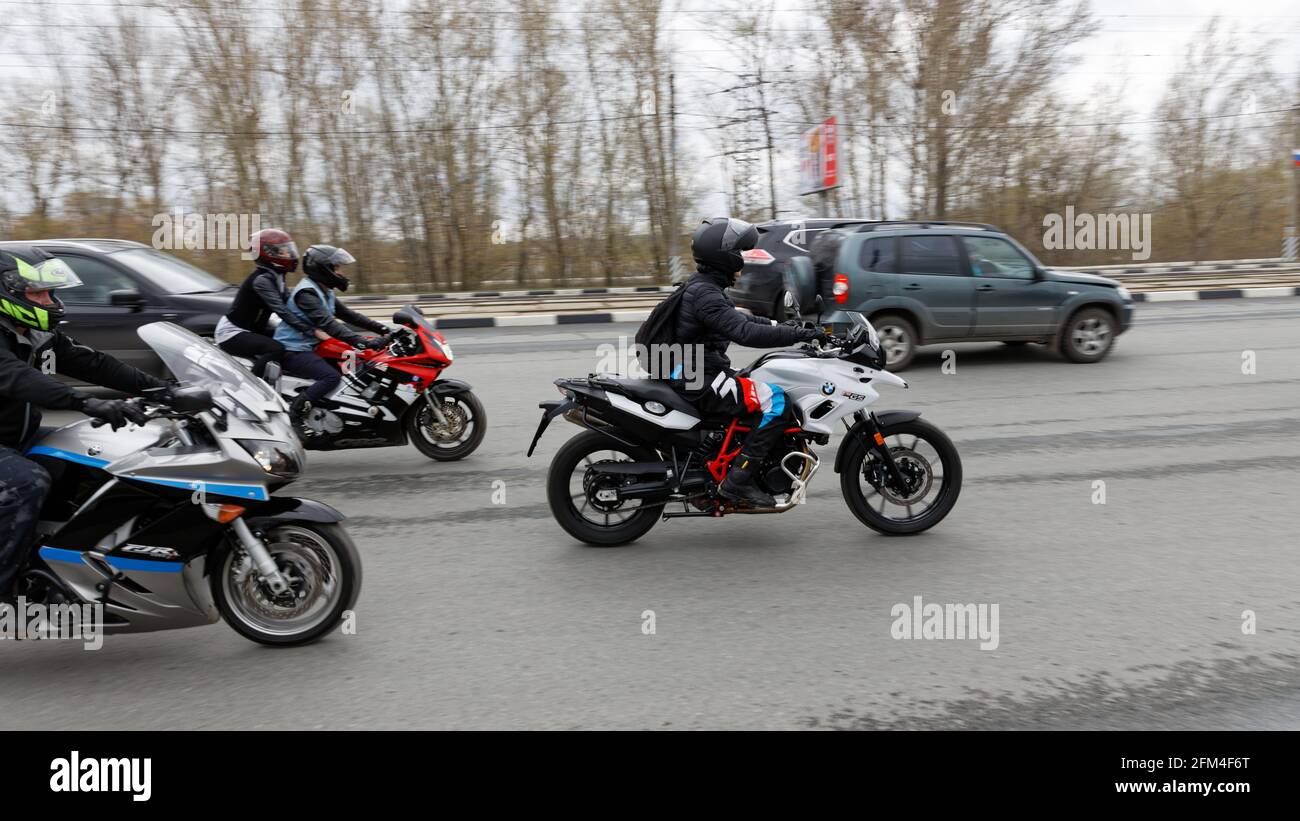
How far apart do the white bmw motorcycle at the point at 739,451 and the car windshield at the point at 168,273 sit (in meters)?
6.32

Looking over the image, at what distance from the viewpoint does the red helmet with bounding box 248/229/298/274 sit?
25.1 ft

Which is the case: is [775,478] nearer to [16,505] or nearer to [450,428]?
[450,428]

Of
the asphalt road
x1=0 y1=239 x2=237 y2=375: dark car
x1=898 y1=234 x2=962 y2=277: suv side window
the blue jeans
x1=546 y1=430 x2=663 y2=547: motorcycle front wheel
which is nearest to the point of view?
the asphalt road

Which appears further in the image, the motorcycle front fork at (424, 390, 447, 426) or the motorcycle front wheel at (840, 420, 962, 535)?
the motorcycle front fork at (424, 390, 447, 426)

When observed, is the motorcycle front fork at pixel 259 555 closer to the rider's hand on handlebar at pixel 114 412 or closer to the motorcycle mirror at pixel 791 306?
the rider's hand on handlebar at pixel 114 412

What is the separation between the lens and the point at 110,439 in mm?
4121

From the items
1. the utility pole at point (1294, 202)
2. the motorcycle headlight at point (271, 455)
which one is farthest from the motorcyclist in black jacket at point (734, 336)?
the utility pole at point (1294, 202)

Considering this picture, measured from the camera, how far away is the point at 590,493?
5.71 meters

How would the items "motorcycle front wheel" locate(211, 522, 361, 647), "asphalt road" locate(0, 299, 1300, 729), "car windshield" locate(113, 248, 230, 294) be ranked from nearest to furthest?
"asphalt road" locate(0, 299, 1300, 729)
"motorcycle front wheel" locate(211, 522, 361, 647)
"car windshield" locate(113, 248, 230, 294)

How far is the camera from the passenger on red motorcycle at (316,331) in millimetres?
7602

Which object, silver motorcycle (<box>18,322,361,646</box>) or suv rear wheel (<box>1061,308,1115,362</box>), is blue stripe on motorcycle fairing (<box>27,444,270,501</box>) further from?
suv rear wheel (<box>1061,308,1115,362</box>)

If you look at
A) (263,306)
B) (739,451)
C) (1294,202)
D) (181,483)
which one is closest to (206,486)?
(181,483)

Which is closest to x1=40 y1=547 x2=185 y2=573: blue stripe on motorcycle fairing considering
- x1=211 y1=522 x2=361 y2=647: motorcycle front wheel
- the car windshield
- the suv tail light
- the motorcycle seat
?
x1=211 y1=522 x2=361 y2=647: motorcycle front wheel
